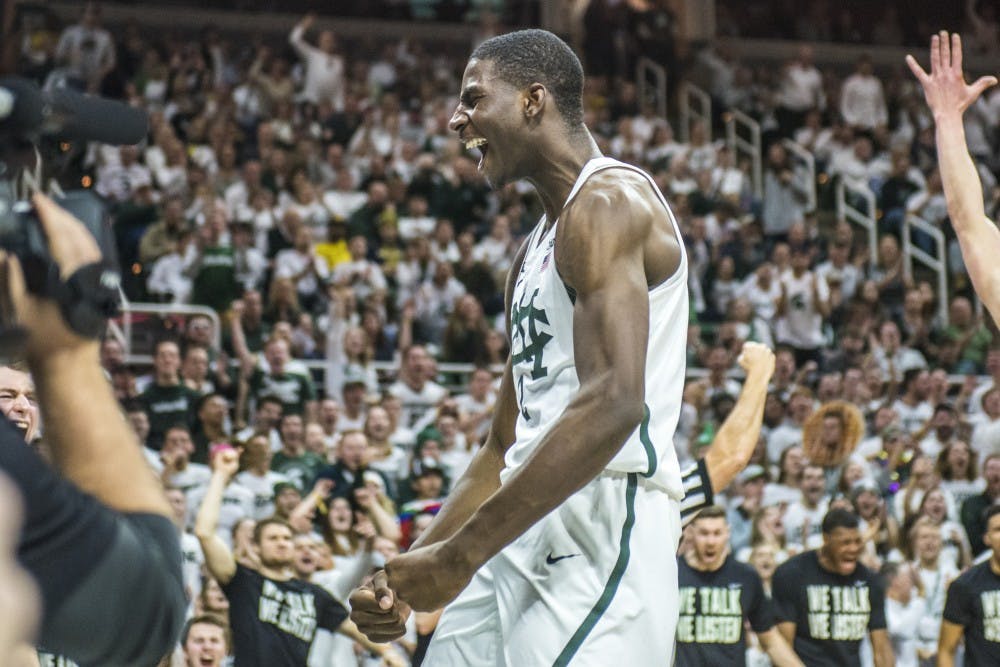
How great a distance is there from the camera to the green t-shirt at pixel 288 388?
12023 millimetres

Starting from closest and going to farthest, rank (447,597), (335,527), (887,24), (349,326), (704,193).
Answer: (447,597) < (335,527) < (349,326) < (704,193) < (887,24)

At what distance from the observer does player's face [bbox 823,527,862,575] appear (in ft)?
29.9

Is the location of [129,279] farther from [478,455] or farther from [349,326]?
[478,455]

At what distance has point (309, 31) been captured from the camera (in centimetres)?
2100

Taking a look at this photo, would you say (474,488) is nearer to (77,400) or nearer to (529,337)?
(529,337)

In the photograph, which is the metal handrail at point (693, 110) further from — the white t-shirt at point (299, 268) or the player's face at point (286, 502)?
the player's face at point (286, 502)

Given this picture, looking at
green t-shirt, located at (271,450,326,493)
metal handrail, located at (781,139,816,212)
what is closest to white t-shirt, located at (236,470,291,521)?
green t-shirt, located at (271,450,326,493)

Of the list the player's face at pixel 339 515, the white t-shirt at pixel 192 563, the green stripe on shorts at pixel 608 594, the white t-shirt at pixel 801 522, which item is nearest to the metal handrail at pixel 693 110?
the white t-shirt at pixel 801 522

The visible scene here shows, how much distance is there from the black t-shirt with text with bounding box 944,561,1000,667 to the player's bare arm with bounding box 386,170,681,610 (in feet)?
20.4

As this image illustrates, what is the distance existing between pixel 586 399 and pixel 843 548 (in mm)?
6320

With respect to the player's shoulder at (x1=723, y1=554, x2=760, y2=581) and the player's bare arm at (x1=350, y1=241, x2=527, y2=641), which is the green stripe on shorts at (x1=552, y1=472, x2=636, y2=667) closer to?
the player's bare arm at (x1=350, y1=241, x2=527, y2=641)

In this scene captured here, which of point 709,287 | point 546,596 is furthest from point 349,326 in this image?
point 546,596

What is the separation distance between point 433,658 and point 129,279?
10794 mm

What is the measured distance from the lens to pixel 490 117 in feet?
12.0
